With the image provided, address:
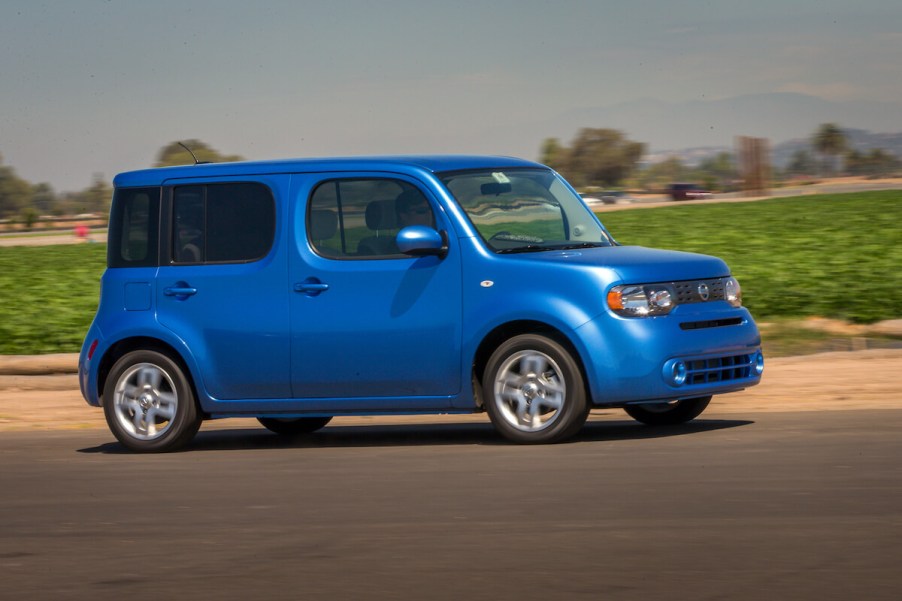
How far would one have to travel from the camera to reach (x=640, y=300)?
30.5 ft

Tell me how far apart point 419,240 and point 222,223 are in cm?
167

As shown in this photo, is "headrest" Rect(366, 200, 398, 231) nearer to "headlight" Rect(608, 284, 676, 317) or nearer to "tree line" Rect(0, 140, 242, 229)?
"headlight" Rect(608, 284, 676, 317)

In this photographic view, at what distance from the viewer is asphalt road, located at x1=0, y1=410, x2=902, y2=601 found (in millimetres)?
5777

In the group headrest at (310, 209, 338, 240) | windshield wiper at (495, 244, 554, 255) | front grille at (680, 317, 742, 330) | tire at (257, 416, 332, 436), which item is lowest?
tire at (257, 416, 332, 436)

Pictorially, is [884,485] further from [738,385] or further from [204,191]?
[204,191]

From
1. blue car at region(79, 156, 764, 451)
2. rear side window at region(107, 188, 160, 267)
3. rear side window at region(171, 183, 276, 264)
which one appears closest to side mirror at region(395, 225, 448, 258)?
blue car at region(79, 156, 764, 451)

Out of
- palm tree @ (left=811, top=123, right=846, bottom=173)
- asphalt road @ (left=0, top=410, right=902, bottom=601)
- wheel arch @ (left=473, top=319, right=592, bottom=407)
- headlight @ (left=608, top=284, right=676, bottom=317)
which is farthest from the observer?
palm tree @ (left=811, top=123, right=846, bottom=173)

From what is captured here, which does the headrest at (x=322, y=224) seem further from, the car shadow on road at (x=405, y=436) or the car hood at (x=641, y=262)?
the car shadow on road at (x=405, y=436)

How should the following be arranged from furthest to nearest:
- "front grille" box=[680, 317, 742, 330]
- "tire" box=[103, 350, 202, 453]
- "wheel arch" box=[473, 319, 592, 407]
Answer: "tire" box=[103, 350, 202, 453] < "front grille" box=[680, 317, 742, 330] < "wheel arch" box=[473, 319, 592, 407]

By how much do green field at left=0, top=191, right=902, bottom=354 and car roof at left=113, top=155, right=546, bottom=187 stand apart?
8022mm

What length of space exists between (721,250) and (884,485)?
852 inches

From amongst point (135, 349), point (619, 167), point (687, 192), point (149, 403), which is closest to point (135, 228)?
point (135, 349)

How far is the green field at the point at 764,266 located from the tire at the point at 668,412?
7169 millimetres

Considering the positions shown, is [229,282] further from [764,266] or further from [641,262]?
[764,266]
